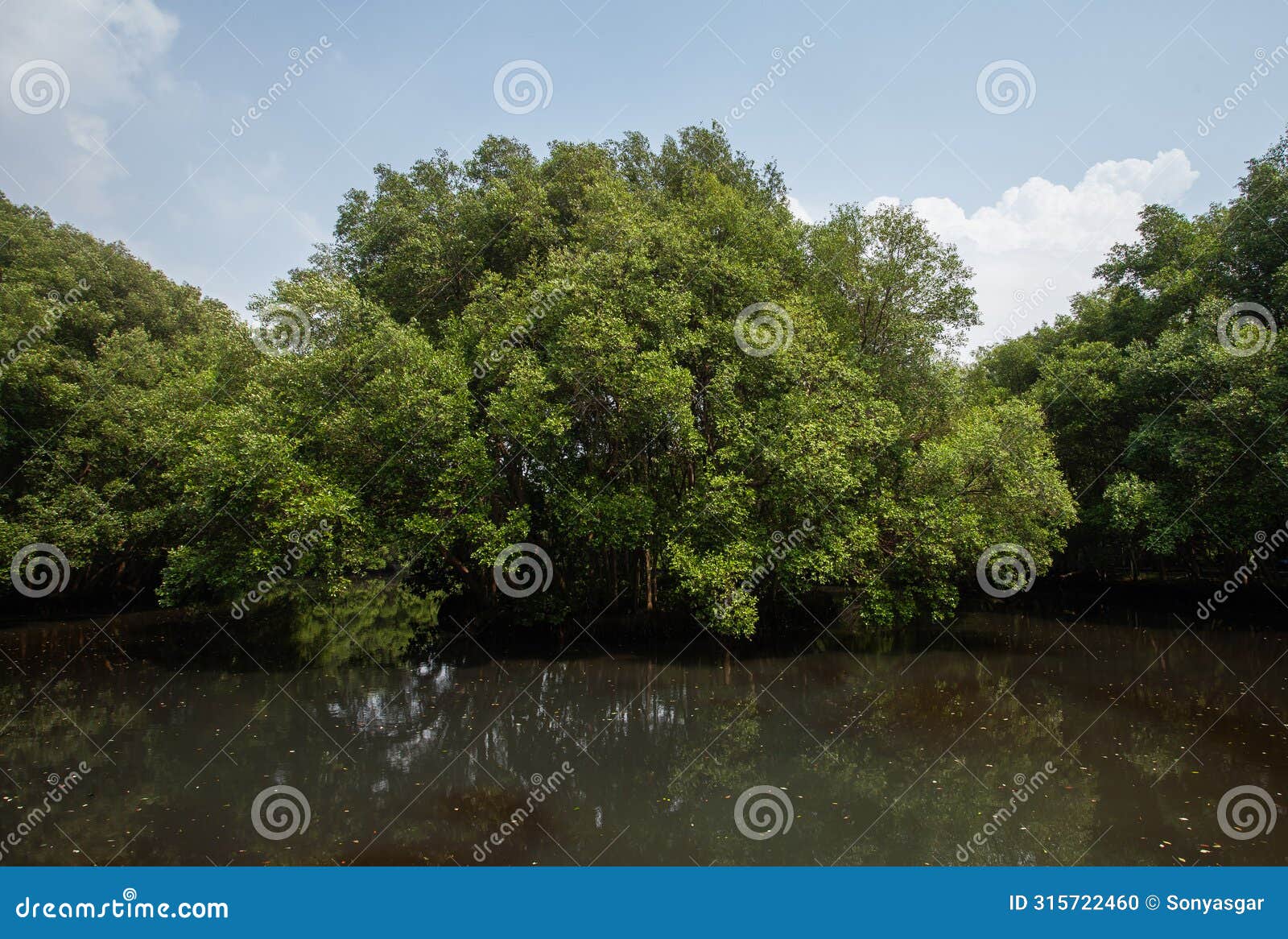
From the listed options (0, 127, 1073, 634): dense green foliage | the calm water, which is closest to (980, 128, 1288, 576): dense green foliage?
the calm water

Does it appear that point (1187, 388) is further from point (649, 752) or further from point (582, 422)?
point (649, 752)

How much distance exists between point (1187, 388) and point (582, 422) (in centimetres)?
1842

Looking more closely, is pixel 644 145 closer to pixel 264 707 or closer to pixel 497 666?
pixel 497 666

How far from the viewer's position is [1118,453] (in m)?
25.8

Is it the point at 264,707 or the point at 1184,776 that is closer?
the point at 1184,776

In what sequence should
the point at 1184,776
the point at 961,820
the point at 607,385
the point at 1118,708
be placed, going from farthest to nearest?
1. the point at 607,385
2. the point at 1118,708
3. the point at 1184,776
4. the point at 961,820

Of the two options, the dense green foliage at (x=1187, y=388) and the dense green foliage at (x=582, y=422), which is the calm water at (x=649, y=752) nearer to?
A: the dense green foliage at (x=582, y=422)

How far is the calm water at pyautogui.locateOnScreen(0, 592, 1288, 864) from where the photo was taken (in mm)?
7609

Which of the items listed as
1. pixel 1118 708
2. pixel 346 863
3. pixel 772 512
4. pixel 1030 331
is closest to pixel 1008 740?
pixel 1118 708

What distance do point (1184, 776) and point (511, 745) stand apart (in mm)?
9587

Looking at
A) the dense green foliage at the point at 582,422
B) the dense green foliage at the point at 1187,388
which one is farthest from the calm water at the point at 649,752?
the dense green foliage at the point at 1187,388

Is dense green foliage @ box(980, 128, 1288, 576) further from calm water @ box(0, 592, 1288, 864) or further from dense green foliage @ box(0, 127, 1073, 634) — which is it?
dense green foliage @ box(0, 127, 1073, 634)

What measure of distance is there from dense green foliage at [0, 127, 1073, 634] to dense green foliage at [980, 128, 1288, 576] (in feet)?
18.0

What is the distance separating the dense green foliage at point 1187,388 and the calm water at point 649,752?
4.27 m
